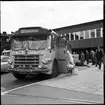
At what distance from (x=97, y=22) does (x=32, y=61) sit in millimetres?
30115

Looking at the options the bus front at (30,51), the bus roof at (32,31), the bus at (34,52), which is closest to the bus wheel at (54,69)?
the bus at (34,52)

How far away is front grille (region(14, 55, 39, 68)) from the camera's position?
10234mm

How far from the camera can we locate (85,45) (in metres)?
40.0

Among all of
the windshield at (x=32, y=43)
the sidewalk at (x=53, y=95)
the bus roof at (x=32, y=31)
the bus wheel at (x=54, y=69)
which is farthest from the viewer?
the bus wheel at (x=54, y=69)

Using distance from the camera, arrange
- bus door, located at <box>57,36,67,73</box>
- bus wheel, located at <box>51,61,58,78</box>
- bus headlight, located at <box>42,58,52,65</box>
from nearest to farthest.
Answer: bus headlight, located at <box>42,58,52,65</box>, bus wheel, located at <box>51,61,58,78</box>, bus door, located at <box>57,36,67,73</box>

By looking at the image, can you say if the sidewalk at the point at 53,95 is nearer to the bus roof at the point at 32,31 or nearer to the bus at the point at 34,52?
the bus at the point at 34,52

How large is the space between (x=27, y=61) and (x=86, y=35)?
3146 cm

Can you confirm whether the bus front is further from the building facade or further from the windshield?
the building facade

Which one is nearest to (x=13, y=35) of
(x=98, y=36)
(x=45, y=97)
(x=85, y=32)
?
(x=45, y=97)

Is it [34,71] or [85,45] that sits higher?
[85,45]

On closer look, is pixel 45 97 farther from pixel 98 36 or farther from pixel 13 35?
pixel 98 36

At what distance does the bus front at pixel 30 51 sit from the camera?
10.2 metres

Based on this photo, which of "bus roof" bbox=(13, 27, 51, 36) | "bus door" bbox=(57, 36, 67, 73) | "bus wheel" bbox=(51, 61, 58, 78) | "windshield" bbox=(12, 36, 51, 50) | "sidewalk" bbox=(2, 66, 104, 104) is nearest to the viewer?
"sidewalk" bbox=(2, 66, 104, 104)

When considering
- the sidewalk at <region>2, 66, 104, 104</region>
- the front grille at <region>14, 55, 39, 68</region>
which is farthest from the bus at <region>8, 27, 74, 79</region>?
the sidewalk at <region>2, 66, 104, 104</region>
